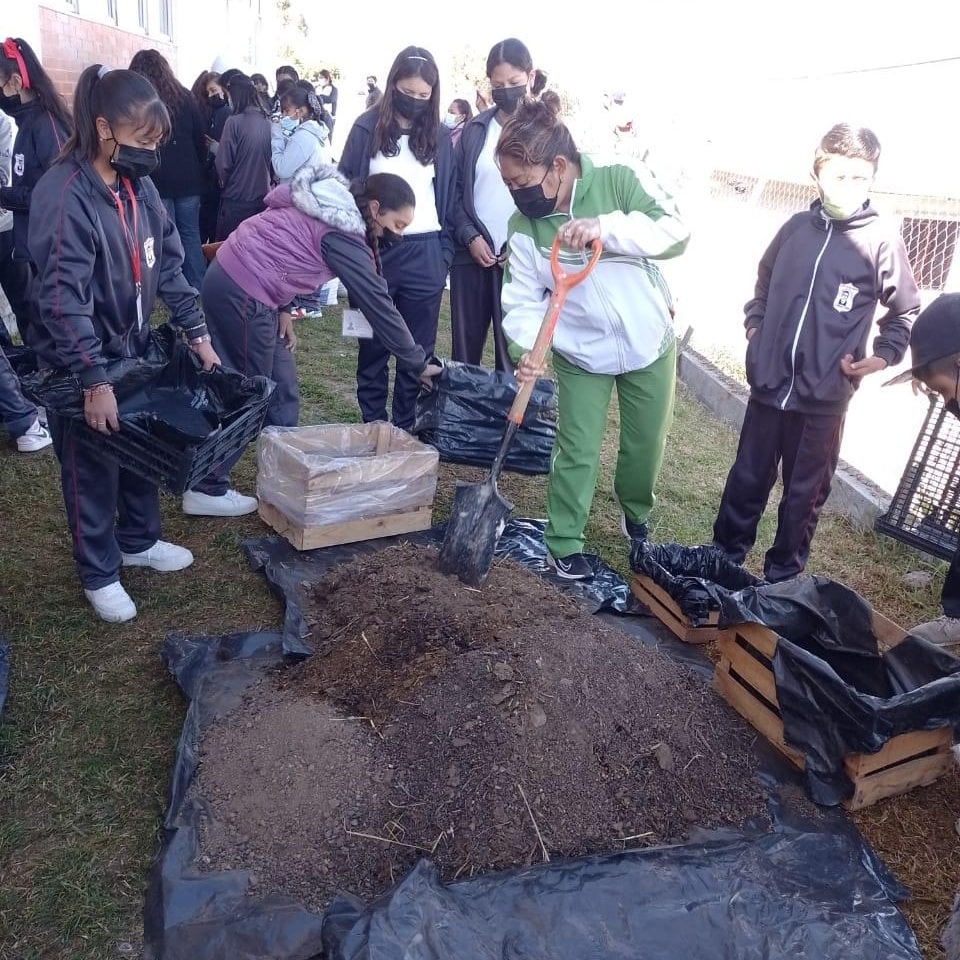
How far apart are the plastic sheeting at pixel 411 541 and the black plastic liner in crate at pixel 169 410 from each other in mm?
589

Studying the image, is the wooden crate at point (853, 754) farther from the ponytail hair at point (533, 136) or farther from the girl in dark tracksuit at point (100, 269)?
the girl in dark tracksuit at point (100, 269)

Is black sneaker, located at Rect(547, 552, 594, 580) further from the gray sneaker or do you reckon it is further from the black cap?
the black cap

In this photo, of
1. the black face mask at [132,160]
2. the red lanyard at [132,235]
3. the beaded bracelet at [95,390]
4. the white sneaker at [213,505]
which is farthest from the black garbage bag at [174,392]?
the white sneaker at [213,505]

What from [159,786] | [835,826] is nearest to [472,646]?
[159,786]

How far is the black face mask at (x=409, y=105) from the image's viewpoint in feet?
13.5

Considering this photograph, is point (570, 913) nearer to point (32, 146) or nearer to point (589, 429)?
point (589, 429)

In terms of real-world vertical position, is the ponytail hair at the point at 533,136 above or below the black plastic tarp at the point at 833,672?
above

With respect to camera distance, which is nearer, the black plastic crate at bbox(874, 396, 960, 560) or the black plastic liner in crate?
the black plastic liner in crate

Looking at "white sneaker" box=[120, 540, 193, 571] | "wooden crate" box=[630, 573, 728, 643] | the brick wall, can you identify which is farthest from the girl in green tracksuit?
the brick wall

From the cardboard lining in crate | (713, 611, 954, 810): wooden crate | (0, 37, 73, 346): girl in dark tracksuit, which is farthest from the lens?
(0, 37, 73, 346): girl in dark tracksuit

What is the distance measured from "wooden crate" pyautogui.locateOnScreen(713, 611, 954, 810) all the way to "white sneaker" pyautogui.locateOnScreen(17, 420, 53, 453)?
11.8 feet

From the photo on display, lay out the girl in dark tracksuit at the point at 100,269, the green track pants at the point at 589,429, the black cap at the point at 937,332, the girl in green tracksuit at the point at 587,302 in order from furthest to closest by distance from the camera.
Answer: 1. the green track pants at the point at 589,429
2. the girl in green tracksuit at the point at 587,302
3. the girl in dark tracksuit at the point at 100,269
4. the black cap at the point at 937,332

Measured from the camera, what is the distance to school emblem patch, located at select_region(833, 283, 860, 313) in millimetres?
3277

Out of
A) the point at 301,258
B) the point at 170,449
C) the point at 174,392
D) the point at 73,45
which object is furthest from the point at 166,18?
the point at 170,449
